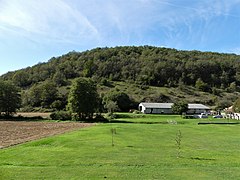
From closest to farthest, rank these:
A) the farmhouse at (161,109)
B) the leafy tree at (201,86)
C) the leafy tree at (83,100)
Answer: the leafy tree at (83,100)
the farmhouse at (161,109)
the leafy tree at (201,86)

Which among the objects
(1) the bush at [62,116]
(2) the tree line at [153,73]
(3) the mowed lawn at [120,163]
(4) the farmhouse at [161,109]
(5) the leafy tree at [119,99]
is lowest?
(3) the mowed lawn at [120,163]

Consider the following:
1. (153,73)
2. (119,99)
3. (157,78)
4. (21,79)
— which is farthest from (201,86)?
(21,79)

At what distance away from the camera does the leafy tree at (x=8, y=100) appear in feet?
304

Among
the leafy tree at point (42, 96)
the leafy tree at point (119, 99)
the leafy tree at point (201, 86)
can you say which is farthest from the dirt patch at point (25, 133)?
the leafy tree at point (201, 86)

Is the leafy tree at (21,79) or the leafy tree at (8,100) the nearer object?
the leafy tree at (8,100)

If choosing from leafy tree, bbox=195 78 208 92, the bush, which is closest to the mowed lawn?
the bush

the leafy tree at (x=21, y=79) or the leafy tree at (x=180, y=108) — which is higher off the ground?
the leafy tree at (x=21, y=79)

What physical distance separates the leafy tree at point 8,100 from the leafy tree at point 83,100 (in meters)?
20.3

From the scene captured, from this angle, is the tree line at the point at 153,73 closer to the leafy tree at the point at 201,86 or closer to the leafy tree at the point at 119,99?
the leafy tree at the point at 201,86

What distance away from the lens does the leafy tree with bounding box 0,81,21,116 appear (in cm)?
9261

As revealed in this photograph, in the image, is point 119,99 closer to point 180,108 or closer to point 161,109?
point 161,109

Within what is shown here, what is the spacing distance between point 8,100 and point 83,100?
992 inches

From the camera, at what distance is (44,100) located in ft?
421

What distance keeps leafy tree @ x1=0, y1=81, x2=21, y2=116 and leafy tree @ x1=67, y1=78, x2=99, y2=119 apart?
66.4 ft
